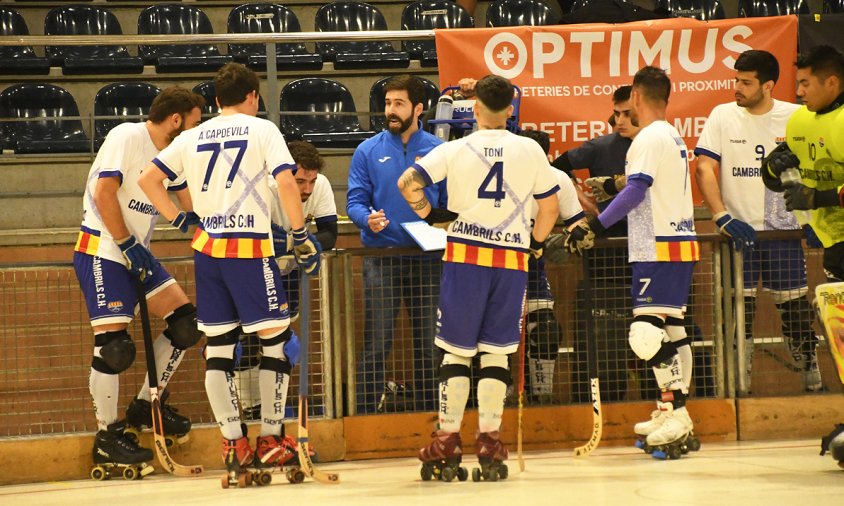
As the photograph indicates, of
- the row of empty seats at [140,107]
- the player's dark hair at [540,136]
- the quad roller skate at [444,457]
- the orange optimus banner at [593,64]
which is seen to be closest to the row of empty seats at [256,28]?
the row of empty seats at [140,107]

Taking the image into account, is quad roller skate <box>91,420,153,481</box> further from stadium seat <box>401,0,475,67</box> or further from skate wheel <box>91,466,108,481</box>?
stadium seat <box>401,0,475,67</box>

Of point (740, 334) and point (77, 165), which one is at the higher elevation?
point (77, 165)

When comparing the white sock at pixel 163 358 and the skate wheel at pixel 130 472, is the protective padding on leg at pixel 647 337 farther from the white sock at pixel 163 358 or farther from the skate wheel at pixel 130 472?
the skate wheel at pixel 130 472

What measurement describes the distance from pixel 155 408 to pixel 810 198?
3.41m

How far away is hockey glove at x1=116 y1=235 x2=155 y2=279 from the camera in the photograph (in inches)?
216

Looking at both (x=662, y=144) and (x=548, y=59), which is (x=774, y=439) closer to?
(x=662, y=144)

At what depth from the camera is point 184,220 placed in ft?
17.6

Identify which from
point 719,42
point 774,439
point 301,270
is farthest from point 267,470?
point 719,42

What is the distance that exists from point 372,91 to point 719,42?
9.60ft

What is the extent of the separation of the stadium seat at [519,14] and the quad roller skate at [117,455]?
5.75m

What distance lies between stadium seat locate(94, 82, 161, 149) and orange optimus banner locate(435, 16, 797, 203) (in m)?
2.97

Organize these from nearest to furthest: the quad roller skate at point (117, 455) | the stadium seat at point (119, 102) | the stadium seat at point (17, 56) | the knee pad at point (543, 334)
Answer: the quad roller skate at point (117, 455) → the knee pad at point (543, 334) → the stadium seat at point (119, 102) → the stadium seat at point (17, 56)

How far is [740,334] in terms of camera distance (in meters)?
6.34

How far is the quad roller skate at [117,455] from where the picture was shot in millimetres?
5602
